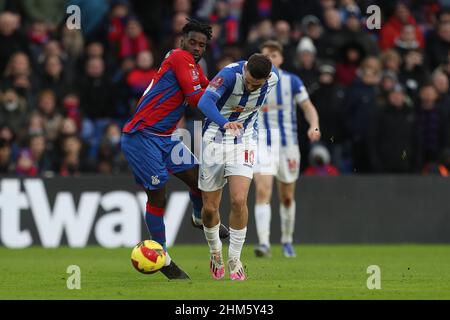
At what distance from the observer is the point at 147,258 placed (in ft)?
36.3

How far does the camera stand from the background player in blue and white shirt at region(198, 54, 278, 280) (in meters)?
11.1

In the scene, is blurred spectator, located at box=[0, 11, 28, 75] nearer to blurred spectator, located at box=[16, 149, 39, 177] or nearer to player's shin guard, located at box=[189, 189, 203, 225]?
blurred spectator, located at box=[16, 149, 39, 177]

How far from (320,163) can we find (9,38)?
5437 millimetres

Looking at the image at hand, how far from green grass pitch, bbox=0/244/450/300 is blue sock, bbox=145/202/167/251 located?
422 mm

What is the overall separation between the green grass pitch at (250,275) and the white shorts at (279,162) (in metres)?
1.09

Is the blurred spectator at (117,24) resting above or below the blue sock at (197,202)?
above

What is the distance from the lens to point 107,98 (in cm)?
1894

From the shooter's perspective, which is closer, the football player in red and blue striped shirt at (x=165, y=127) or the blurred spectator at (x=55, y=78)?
the football player in red and blue striped shirt at (x=165, y=127)

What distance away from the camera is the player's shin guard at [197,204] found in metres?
11.9

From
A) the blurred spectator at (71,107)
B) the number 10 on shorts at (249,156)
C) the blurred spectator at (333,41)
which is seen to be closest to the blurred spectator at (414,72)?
the blurred spectator at (333,41)

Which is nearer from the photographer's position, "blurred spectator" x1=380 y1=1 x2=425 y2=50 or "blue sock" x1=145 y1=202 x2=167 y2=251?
"blue sock" x1=145 y1=202 x2=167 y2=251

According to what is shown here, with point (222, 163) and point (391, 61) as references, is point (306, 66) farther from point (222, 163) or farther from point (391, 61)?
point (222, 163)

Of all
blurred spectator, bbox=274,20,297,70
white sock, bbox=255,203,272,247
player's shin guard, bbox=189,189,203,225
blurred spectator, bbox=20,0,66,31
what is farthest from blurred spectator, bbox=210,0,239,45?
player's shin guard, bbox=189,189,203,225

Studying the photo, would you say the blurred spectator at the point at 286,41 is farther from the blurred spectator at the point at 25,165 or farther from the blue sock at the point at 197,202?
the blue sock at the point at 197,202
